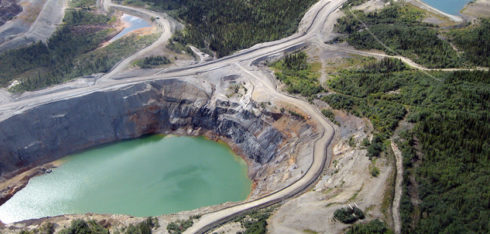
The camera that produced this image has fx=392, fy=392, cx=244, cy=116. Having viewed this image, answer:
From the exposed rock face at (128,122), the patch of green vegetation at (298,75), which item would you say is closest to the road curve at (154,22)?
the exposed rock face at (128,122)

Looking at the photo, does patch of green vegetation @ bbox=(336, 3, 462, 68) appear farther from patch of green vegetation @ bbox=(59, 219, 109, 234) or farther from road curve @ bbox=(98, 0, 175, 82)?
patch of green vegetation @ bbox=(59, 219, 109, 234)

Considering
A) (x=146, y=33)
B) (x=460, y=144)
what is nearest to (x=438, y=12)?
(x=460, y=144)

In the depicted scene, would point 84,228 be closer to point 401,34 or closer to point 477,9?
point 401,34

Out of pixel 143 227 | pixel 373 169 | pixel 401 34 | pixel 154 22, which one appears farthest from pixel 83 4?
pixel 373 169

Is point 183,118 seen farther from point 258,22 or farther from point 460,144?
point 460,144

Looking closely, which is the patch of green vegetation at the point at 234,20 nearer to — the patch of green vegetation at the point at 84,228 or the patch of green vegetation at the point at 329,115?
the patch of green vegetation at the point at 329,115

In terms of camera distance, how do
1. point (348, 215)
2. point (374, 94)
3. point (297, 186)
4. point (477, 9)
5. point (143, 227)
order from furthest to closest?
point (477, 9) < point (374, 94) < point (297, 186) < point (143, 227) < point (348, 215)
